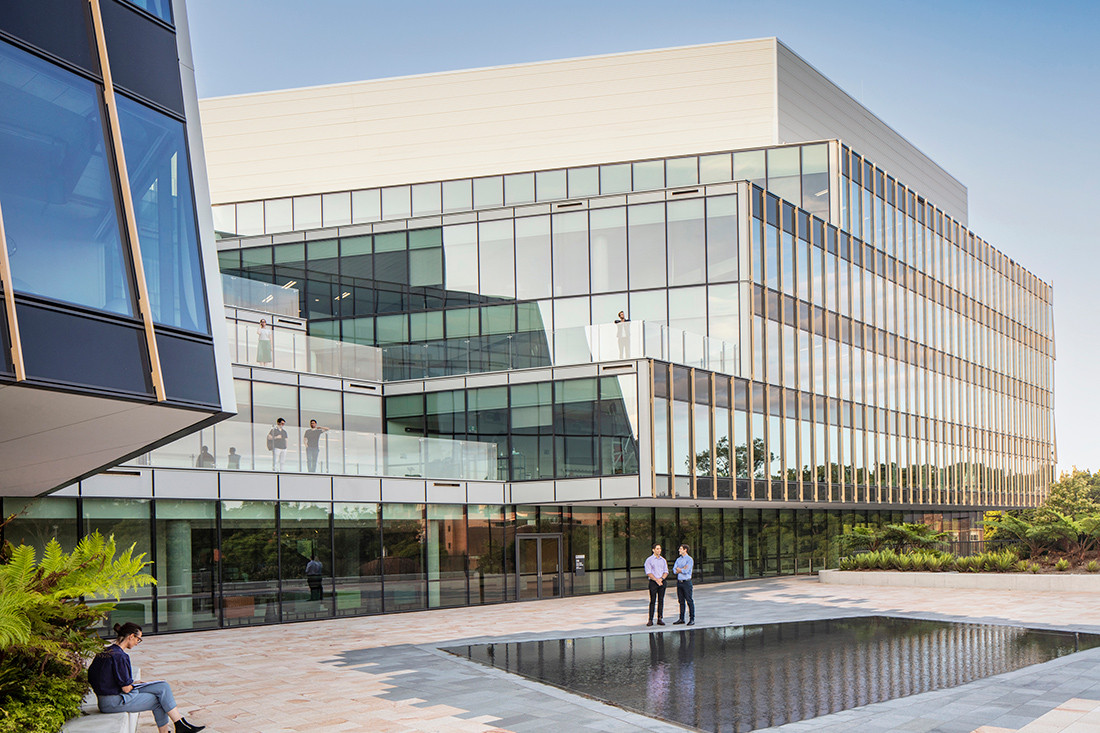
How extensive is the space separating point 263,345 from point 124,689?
1802cm

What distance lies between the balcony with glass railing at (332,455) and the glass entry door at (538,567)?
Answer: 2.44m

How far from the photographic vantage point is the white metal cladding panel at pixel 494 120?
1891 inches

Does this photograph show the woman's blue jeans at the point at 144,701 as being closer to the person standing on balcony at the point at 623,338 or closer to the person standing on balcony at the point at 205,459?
the person standing on balcony at the point at 205,459

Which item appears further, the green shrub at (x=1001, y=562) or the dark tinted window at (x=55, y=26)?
the green shrub at (x=1001, y=562)

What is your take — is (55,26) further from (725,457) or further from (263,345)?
(725,457)

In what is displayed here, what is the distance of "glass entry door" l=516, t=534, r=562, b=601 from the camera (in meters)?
29.8

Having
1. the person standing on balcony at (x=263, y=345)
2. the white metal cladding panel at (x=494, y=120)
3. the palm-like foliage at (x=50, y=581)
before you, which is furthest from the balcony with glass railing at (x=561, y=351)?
the palm-like foliage at (x=50, y=581)

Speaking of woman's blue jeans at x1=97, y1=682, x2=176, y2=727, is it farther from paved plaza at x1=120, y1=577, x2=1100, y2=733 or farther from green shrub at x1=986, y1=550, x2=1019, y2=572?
green shrub at x1=986, y1=550, x2=1019, y2=572

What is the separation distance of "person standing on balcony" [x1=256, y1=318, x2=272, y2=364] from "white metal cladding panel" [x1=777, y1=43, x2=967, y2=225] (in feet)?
92.8

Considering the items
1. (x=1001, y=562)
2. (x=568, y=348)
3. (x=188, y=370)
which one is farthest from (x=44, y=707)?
(x=1001, y=562)

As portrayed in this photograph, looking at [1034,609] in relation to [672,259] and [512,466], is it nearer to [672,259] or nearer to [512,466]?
[512,466]

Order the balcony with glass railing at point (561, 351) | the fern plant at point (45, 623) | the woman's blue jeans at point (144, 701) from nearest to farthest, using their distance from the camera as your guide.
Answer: the fern plant at point (45, 623)
the woman's blue jeans at point (144, 701)
the balcony with glass railing at point (561, 351)

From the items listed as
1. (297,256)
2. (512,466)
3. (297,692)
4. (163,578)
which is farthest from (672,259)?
(297,692)

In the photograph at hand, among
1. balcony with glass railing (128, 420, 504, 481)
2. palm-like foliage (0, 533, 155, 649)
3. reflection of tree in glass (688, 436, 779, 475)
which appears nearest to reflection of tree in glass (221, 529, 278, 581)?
balcony with glass railing (128, 420, 504, 481)
